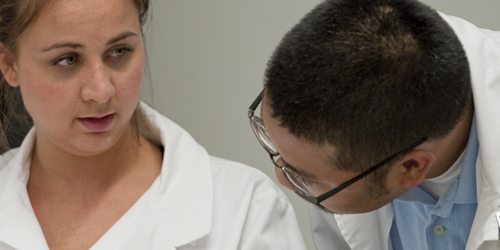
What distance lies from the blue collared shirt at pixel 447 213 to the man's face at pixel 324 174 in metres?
0.12

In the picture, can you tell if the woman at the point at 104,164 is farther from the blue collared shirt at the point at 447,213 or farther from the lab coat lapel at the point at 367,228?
the blue collared shirt at the point at 447,213

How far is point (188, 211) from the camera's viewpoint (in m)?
1.24

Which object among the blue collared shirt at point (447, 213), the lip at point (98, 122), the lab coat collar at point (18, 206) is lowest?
the lab coat collar at point (18, 206)

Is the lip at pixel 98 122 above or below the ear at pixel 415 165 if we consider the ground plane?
below

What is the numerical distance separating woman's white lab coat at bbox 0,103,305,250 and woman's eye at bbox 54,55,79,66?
0.99 ft

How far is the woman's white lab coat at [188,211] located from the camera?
3.93 feet

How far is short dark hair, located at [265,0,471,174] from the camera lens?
2.81 ft

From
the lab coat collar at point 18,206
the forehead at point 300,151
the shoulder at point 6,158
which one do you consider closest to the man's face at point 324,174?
the forehead at point 300,151

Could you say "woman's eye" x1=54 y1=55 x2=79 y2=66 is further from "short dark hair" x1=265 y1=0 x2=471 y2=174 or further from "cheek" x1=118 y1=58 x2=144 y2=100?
"short dark hair" x1=265 y1=0 x2=471 y2=174

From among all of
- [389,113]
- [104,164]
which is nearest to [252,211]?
[104,164]

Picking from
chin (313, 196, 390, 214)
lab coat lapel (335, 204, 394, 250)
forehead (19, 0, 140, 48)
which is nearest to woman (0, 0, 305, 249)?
forehead (19, 0, 140, 48)

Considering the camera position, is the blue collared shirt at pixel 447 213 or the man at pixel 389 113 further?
the blue collared shirt at pixel 447 213

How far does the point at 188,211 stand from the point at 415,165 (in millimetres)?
504

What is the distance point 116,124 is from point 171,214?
221 mm
